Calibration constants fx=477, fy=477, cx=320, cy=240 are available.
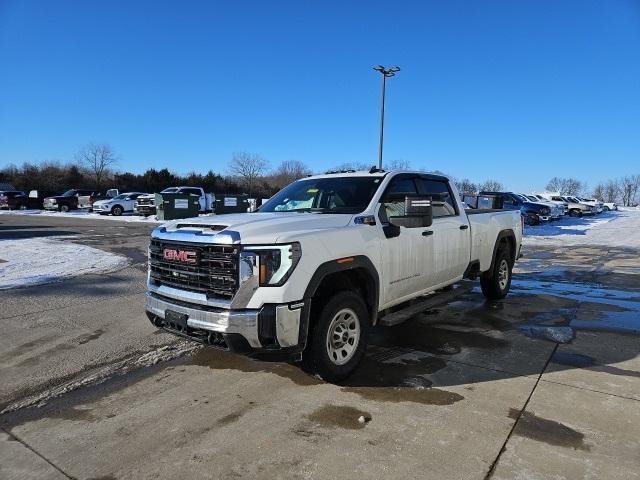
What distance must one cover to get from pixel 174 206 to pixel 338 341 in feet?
78.1

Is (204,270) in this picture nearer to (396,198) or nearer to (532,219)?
(396,198)

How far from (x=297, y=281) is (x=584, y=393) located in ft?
8.73

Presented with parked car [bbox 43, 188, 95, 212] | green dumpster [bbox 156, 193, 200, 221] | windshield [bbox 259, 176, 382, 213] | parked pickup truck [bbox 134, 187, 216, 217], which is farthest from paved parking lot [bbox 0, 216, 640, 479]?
parked car [bbox 43, 188, 95, 212]

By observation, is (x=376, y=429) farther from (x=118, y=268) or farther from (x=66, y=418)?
(x=118, y=268)

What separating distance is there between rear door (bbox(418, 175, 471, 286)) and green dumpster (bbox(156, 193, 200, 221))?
71.5ft

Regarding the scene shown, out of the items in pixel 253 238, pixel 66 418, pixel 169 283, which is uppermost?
pixel 253 238

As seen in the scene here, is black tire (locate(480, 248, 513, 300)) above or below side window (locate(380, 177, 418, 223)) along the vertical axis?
below

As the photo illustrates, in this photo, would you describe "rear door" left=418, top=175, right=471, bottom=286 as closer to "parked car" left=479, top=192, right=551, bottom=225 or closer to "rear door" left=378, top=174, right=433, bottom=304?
"rear door" left=378, top=174, right=433, bottom=304

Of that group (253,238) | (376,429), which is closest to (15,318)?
(253,238)

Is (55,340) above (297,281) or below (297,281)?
below

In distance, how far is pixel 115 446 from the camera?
10.6ft

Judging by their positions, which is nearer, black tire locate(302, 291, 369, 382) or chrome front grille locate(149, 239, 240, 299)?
chrome front grille locate(149, 239, 240, 299)

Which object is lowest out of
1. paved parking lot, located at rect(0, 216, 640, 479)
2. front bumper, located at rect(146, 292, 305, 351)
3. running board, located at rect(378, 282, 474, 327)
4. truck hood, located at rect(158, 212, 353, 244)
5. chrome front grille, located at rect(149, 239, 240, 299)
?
paved parking lot, located at rect(0, 216, 640, 479)

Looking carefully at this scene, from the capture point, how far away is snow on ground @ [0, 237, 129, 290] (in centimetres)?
886
